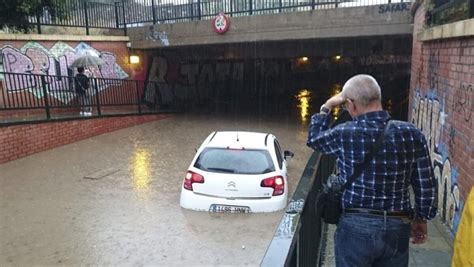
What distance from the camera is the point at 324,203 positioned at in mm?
2615

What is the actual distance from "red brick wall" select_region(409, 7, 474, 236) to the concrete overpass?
16.7ft

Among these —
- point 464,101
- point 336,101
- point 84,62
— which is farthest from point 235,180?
point 84,62

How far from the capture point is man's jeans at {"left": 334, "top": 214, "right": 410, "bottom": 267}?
2.46m

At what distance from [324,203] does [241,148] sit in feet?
14.6

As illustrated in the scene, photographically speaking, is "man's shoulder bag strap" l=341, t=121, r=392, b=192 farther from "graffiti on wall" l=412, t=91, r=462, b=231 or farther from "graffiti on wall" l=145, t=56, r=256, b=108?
Result: "graffiti on wall" l=145, t=56, r=256, b=108

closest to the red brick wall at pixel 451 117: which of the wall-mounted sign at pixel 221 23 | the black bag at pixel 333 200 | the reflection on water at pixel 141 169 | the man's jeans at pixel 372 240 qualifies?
the man's jeans at pixel 372 240

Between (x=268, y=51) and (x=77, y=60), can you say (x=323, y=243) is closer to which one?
(x=77, y=60)

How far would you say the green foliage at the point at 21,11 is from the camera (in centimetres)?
1320

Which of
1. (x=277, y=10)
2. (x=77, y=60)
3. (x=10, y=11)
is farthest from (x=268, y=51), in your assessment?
(x=10, y=11)

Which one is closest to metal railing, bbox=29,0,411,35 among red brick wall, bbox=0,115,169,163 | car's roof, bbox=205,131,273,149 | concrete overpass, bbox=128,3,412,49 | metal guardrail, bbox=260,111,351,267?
concrete overpass, bbox=128,3,412,49

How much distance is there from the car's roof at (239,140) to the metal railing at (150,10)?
6.57 metres

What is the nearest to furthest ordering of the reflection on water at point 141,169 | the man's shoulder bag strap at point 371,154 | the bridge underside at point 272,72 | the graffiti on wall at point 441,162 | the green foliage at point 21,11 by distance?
the man's shoulder bag strap at point 371,154 < the graffiti on wall at point 441,162 < the reflection on water at point 141,169 < the green foliage at point 21,11 < the bridge underside at point 272,72

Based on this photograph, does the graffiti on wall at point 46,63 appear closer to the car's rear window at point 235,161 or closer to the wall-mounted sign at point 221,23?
the wall-mounted sign at point 221,23

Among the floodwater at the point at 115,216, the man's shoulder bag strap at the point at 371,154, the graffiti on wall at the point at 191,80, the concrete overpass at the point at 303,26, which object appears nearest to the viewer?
the man's shoulder bag strap at the point at 371,154
